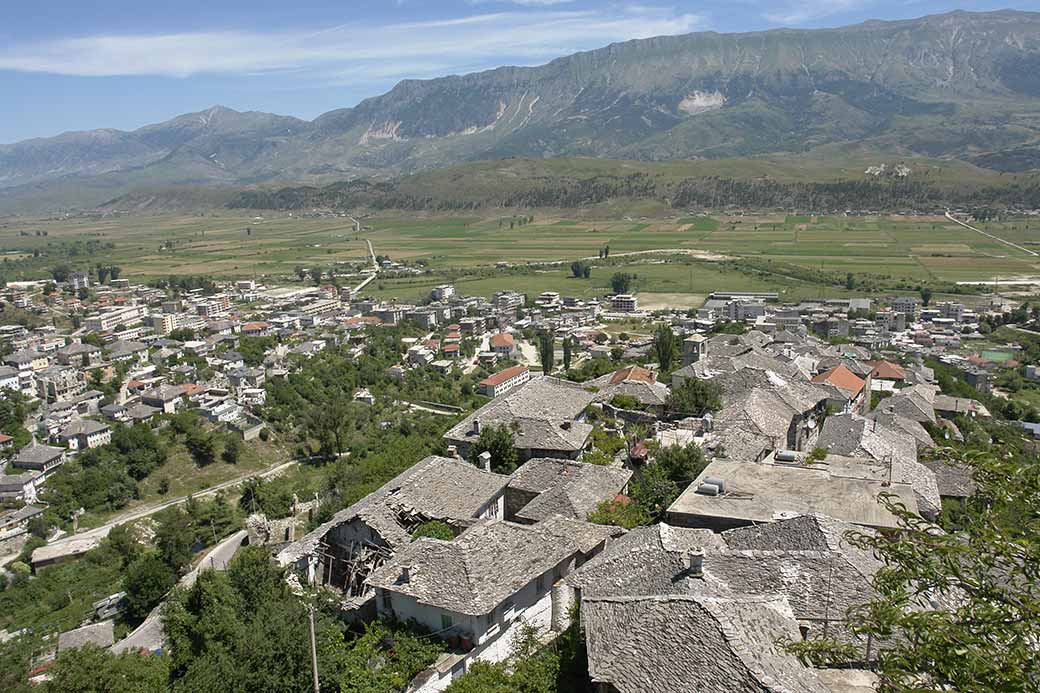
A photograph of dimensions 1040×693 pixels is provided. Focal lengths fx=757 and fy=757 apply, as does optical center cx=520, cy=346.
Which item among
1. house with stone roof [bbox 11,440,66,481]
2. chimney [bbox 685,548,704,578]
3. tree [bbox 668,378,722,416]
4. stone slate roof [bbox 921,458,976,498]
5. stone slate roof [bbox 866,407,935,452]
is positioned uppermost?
chimney [bbox 685,548,704,578]

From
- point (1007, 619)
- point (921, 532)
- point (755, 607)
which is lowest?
point (755, 607)

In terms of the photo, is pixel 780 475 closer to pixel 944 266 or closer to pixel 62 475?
pixel 62 475

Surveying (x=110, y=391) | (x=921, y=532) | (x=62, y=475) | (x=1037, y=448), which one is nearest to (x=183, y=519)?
(x=62, y=475)

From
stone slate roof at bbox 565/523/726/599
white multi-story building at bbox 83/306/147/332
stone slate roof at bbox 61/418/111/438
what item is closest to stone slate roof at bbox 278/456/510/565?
stone slate roof at bbox 565/523/726/599

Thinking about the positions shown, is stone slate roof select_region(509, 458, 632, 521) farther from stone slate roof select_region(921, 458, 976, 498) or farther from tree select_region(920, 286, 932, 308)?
tree select_region(920, 286, 932, 308)

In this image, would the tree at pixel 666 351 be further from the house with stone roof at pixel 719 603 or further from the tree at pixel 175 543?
the house with stone roof at pixel 719 603

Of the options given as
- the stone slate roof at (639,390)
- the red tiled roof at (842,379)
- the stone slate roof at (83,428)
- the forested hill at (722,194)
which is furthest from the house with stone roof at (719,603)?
the forested hill at (722,194)
